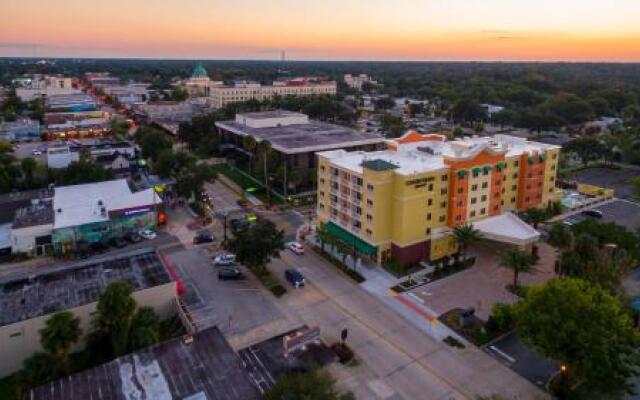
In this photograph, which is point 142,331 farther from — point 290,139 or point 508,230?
point 290,139

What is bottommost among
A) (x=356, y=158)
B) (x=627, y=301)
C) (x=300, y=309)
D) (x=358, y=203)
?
(x=300, y=309)

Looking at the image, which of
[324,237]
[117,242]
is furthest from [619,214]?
[117,242]

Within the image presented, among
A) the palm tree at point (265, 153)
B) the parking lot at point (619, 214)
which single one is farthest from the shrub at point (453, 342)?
the palm tree at point (265, 153)

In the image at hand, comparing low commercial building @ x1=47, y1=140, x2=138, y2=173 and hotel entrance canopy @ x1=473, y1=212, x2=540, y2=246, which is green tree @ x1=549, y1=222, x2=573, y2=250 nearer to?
hotel entrance canopy @ x1=473, y1=212, x2=540, y2=246

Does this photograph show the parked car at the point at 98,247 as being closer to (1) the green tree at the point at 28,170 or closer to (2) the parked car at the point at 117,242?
(2) the parked car at the point at 117,242

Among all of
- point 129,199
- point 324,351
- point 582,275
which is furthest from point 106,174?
point 582,275

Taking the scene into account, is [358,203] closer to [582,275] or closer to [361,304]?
[361,304]

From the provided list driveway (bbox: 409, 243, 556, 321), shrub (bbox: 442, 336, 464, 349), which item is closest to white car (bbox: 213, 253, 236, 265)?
driveway (bbox: 409, 243, 556, 321)
